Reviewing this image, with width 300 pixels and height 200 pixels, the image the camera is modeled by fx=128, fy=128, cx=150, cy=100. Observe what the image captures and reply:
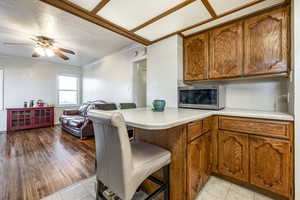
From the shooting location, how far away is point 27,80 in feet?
15.6

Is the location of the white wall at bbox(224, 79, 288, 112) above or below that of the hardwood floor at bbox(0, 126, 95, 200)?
above

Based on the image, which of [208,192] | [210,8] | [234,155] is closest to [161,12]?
[210,8]

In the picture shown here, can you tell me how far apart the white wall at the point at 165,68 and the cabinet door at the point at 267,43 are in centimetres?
101

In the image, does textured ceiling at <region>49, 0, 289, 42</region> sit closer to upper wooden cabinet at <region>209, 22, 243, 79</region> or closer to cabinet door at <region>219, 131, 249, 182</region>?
upper wooden cabinet at <region>209, 22, 243, 79</region>

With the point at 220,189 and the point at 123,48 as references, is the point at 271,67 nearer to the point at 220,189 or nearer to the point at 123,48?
the point at 220,189

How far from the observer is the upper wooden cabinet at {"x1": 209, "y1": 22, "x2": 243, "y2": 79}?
5.97 feet

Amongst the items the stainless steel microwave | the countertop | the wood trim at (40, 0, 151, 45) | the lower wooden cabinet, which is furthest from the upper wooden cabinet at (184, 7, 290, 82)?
the wood trim at (40, 0, 151, 45)

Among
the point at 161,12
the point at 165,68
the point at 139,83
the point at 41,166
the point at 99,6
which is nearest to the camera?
the point at 99,6

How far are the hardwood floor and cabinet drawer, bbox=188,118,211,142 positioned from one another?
1624 millimetres

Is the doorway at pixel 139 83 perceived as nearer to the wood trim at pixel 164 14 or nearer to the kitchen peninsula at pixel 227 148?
the wood trim at pixel 164 14

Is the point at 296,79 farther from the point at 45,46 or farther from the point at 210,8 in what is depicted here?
the point at 45,46

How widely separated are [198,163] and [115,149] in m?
0.98

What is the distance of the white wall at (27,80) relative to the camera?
4379 mm

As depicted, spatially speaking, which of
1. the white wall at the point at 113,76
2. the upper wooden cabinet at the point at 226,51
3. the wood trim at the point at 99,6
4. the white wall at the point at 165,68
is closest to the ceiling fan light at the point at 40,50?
the white wall at the point at 113,76
